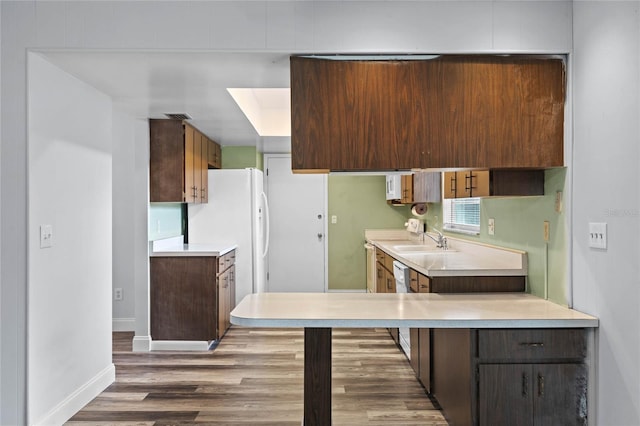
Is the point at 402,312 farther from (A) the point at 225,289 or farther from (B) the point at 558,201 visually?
(A) the point at 225,289

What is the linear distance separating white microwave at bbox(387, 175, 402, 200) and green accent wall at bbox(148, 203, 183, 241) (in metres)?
2.56

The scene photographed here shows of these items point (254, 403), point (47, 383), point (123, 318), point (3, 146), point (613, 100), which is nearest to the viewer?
point (613, 100)

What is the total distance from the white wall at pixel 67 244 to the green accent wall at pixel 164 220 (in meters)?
1.04

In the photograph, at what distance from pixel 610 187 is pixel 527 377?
3.08 feet

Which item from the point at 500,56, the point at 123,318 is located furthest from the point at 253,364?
the point at 500,56

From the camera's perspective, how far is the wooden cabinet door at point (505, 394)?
2.23 meters

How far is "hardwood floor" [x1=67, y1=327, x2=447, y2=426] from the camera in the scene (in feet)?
9.60

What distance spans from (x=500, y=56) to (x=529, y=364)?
5.01 ft

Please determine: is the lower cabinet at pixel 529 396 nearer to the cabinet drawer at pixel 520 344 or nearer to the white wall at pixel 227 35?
the cabinet drawer at pixel 520 344

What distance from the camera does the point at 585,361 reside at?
89.5 inches

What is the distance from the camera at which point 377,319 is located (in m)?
2.17

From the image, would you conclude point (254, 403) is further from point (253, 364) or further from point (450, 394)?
point (450, 394)

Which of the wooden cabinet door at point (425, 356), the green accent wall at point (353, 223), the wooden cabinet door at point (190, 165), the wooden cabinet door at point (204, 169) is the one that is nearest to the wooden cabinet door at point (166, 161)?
the wooden cabinet door at point (190, 165)

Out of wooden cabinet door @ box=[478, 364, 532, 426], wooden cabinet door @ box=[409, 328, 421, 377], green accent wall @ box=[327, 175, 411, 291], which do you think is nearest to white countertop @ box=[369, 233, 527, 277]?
wooden cabinet door @ box=[409, 328, 421, 377]
